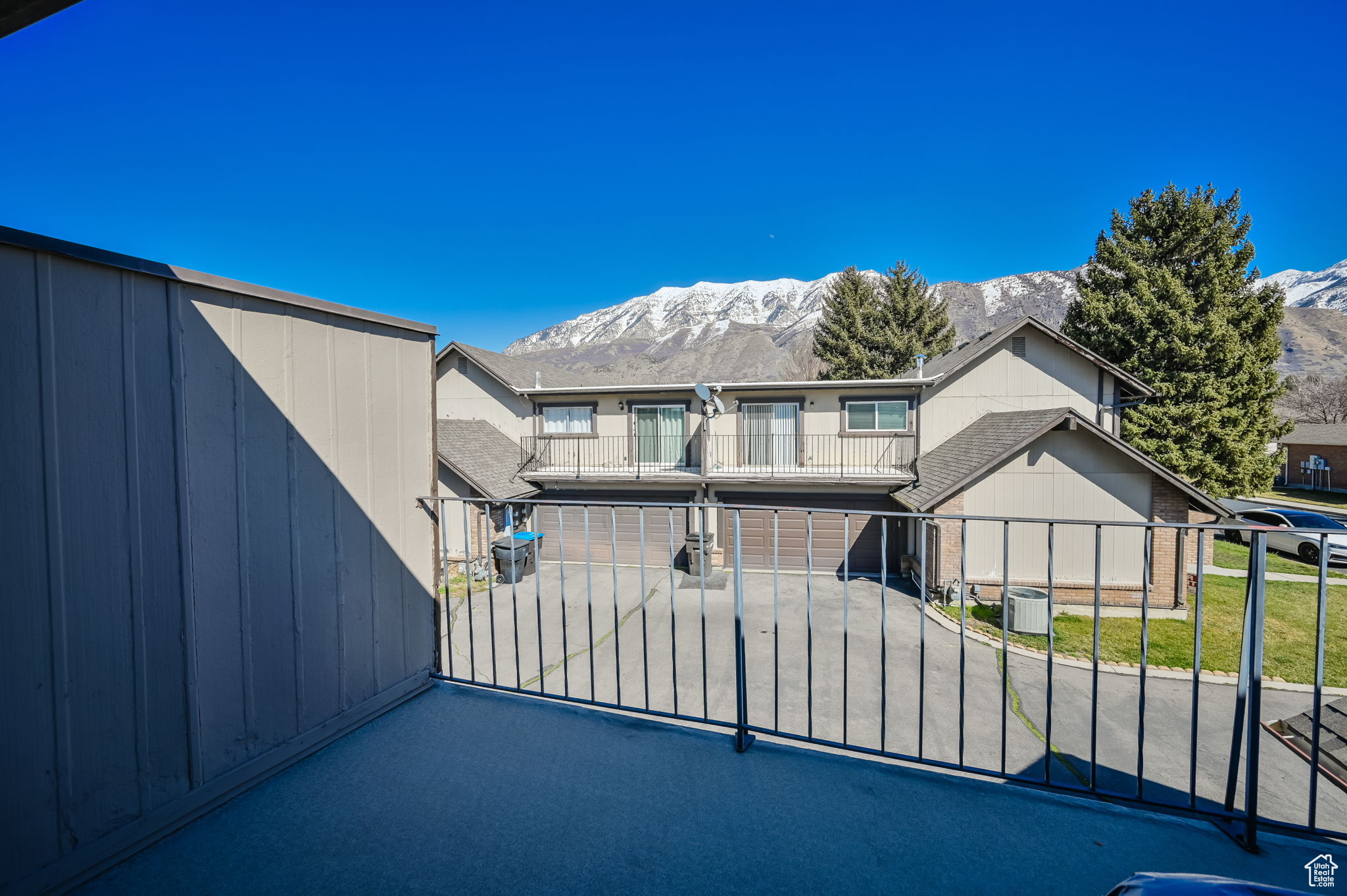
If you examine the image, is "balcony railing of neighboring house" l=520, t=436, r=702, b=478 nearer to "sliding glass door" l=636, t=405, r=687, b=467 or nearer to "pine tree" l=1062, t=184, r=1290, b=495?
→ "sliding glass door" l=636, t=405, r=687, b=467

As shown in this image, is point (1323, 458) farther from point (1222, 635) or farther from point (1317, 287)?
point (1317, 287)

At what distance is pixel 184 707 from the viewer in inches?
72.9

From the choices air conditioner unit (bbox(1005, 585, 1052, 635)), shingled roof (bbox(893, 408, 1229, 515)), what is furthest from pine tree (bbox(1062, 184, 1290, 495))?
air conditioner unit (bbox(1005, 585, 1052, 635))

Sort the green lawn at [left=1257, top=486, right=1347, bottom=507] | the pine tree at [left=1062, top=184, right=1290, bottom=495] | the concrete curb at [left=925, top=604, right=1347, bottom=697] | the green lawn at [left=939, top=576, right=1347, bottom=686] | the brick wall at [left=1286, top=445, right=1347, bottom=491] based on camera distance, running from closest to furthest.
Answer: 1. the concrete curb at [left=925, top=604, right=1347, bottom=697]
2. the green lawn at [left=939, top=576, right=1347, bottom=686]
3. the pine tree at [left=1062, top=184, right=1290, bottom=495]
4. the green lawn at [left=1257, top=486, right=1347, bottom=507]
5. the brick wall at [left=1286, top=445, right=1347, bottom=491]

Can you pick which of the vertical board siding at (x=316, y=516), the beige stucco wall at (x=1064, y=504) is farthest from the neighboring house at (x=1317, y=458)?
the vertical board siding at (x=316, y=516)

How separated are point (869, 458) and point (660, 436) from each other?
5.54 metres

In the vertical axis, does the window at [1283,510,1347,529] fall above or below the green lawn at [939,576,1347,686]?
above

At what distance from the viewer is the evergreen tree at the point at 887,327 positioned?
2797 centimetres

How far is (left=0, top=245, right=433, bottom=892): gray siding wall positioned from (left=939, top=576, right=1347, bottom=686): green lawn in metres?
8.68

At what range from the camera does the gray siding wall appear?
4.91 feet

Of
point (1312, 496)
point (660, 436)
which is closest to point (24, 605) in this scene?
point (660, 436)

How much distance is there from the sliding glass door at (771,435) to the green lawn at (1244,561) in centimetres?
954

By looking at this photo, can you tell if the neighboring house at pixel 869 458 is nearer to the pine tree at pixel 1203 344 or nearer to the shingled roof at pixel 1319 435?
the pine tree at pixel 1203 344
